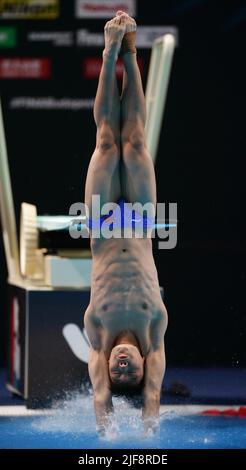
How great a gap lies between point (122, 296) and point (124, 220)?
54 centimetres

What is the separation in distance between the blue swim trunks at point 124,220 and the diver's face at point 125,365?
0.88 metres

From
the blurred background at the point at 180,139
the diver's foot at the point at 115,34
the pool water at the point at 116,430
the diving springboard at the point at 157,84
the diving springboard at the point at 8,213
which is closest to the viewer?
the diver's foot at the point at 115,34

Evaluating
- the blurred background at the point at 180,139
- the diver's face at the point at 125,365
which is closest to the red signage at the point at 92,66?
the blurred background at the point at 180,139

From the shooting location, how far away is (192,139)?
11.0 m

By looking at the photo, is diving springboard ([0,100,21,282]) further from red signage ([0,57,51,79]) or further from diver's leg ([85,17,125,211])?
diver's leg ([85,17,125,211])

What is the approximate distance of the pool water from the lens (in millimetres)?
7137

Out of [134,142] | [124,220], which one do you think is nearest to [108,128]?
[134,142]

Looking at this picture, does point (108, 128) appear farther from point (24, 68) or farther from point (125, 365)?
point (24, 68)

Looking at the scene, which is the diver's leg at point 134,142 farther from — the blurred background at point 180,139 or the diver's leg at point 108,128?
the blurred background at point 180,139

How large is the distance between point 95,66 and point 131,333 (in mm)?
4476

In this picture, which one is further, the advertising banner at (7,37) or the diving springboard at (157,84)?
the advertising banner at (7,37)

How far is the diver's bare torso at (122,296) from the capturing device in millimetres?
7109

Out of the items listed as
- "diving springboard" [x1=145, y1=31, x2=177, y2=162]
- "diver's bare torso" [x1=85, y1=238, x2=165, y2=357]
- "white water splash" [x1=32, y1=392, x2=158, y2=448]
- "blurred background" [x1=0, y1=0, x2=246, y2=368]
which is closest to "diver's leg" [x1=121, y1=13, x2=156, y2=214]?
"diver's bare torso" [x1=85, y1=238, x2=165, y2=357]

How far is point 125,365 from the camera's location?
688 centimetres
